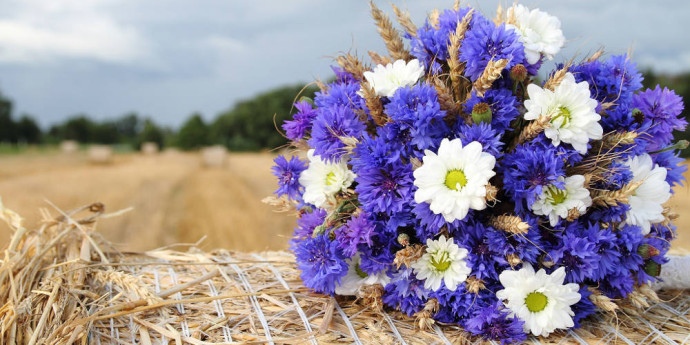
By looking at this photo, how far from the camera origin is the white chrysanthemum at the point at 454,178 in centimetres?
124

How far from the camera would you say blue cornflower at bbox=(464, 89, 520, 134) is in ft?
4.42

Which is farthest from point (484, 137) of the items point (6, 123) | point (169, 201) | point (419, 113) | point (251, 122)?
point (6, 123)

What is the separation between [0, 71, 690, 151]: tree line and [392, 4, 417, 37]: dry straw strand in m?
7.61

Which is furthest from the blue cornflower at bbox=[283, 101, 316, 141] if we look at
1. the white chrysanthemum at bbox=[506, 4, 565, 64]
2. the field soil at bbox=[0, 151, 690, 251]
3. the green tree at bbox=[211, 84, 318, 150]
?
the green tree at bbox=[211, 84, 318, 150]

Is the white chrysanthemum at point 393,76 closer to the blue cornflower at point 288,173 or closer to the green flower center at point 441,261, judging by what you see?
the blue cornflower at point 288,173

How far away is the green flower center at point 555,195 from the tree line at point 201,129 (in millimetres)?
7972

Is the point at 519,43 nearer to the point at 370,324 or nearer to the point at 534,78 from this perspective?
the point at 534,78

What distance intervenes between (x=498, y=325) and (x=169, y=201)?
8066mm

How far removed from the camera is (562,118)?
1.35m

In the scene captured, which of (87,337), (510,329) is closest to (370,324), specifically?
(510,329)

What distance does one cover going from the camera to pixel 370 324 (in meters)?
1.43

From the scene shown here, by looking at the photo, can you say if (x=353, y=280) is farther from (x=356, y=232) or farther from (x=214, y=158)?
(x=214, y=158)

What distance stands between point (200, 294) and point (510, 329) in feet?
2.99

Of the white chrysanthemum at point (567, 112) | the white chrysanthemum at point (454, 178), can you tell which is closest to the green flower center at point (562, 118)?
the white chrysanthemum at point (567, 112)
